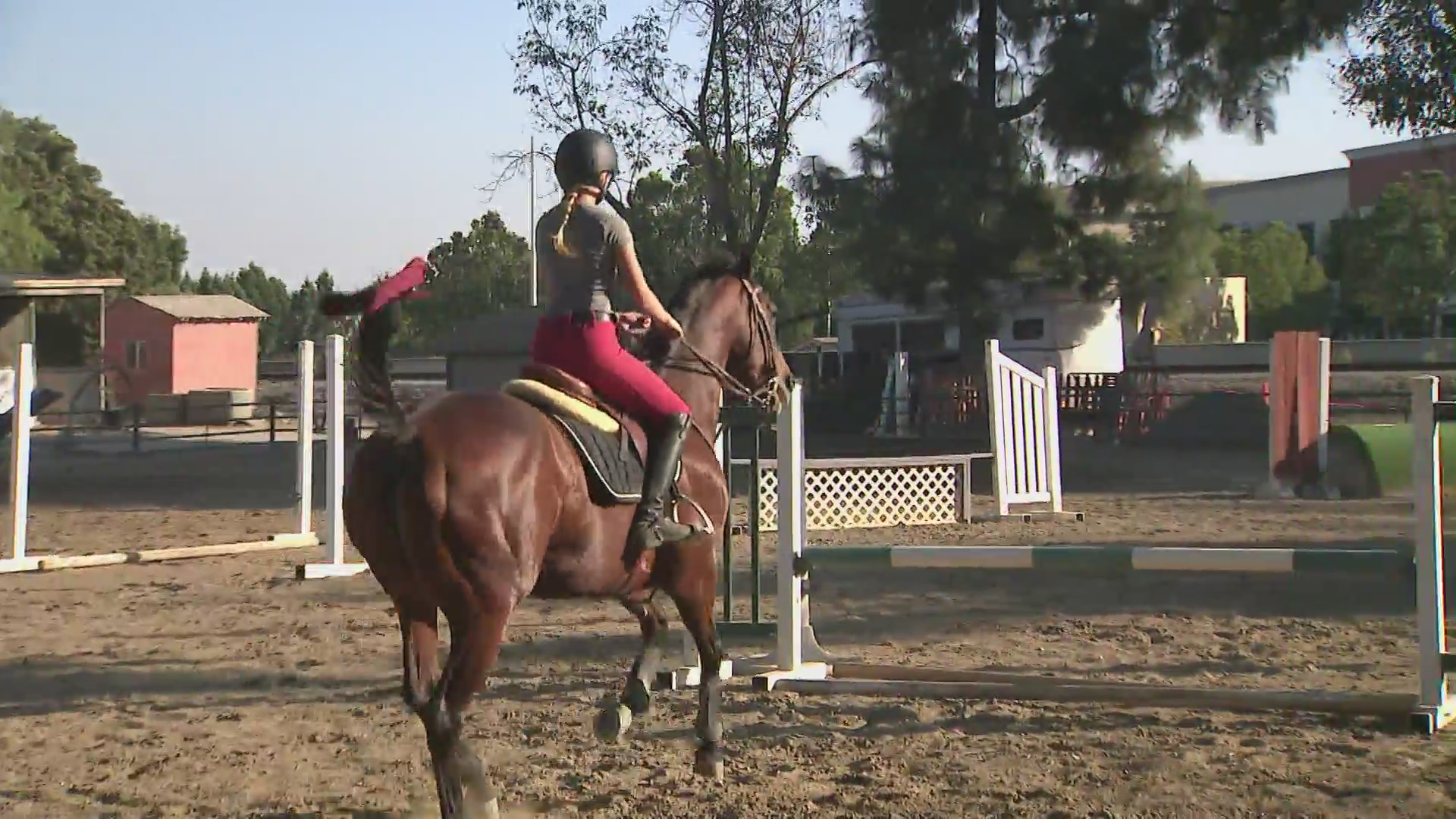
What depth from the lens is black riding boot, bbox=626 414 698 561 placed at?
5555 mm

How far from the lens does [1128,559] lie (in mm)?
6574

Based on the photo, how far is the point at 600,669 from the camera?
7848 millimetres

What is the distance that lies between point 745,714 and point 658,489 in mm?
1691

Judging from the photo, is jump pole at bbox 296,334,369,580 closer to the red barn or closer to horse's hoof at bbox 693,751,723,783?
horse's hoof at bbox 693,751,723,783

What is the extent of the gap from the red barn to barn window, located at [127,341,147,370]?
29 mm

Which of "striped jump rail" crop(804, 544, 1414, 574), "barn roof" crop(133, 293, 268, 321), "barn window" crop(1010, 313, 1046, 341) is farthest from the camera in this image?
"barn roof" crop(133, 293, 268, 321)

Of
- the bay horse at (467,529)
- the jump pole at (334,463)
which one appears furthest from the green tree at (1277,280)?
the bay horse at (467,529)

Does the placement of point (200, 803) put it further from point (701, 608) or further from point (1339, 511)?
point (1339, 511)

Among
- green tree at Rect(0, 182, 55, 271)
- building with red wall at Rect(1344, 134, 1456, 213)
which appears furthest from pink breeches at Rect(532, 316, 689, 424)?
building with red wall at Rect(1344, 134, 1456, 213)

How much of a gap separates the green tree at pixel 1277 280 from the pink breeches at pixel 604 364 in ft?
176

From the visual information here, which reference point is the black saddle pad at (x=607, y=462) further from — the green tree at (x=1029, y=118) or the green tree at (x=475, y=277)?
the green tree at (x=475, y=277)

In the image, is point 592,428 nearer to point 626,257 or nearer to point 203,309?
point 626,257

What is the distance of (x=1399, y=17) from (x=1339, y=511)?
884 cm

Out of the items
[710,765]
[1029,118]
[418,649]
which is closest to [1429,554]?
[710,765]
